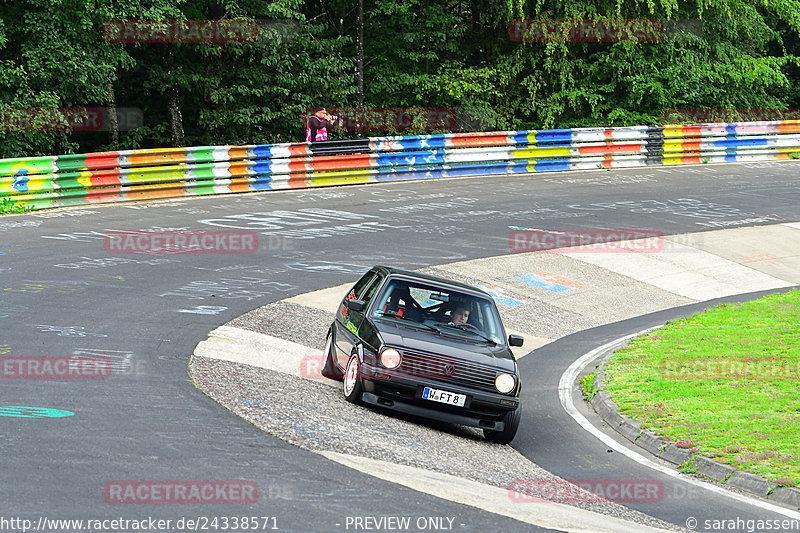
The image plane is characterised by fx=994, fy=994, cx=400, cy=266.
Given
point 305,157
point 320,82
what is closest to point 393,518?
point 305,157

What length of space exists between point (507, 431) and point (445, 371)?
0.91 metres

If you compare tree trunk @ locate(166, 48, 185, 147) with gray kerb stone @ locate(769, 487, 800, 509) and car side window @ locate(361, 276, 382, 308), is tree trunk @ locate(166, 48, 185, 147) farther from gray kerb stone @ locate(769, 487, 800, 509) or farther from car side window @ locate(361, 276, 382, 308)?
gray kerb stone @ locate(769, 487, 800, 509)

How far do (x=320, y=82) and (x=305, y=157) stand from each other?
4.92 meters

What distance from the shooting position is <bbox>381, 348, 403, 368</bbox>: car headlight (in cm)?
1020

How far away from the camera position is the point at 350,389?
35.0 feet

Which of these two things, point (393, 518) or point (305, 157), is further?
point (305, 157)

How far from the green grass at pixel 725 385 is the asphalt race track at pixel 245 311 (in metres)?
0.84

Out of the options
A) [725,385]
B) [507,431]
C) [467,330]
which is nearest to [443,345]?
[467,330]

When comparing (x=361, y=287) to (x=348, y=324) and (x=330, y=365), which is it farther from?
(x=330, y=365)

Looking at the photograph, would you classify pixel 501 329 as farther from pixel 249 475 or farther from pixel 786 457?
pixel 249 475

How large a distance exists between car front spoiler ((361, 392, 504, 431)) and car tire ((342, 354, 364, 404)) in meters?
0.15

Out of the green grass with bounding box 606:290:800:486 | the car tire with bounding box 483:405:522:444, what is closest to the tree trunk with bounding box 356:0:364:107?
the green grass with bounding box 606:290:800:486

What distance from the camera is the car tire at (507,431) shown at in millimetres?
10266

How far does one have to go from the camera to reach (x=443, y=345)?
10.5 m
